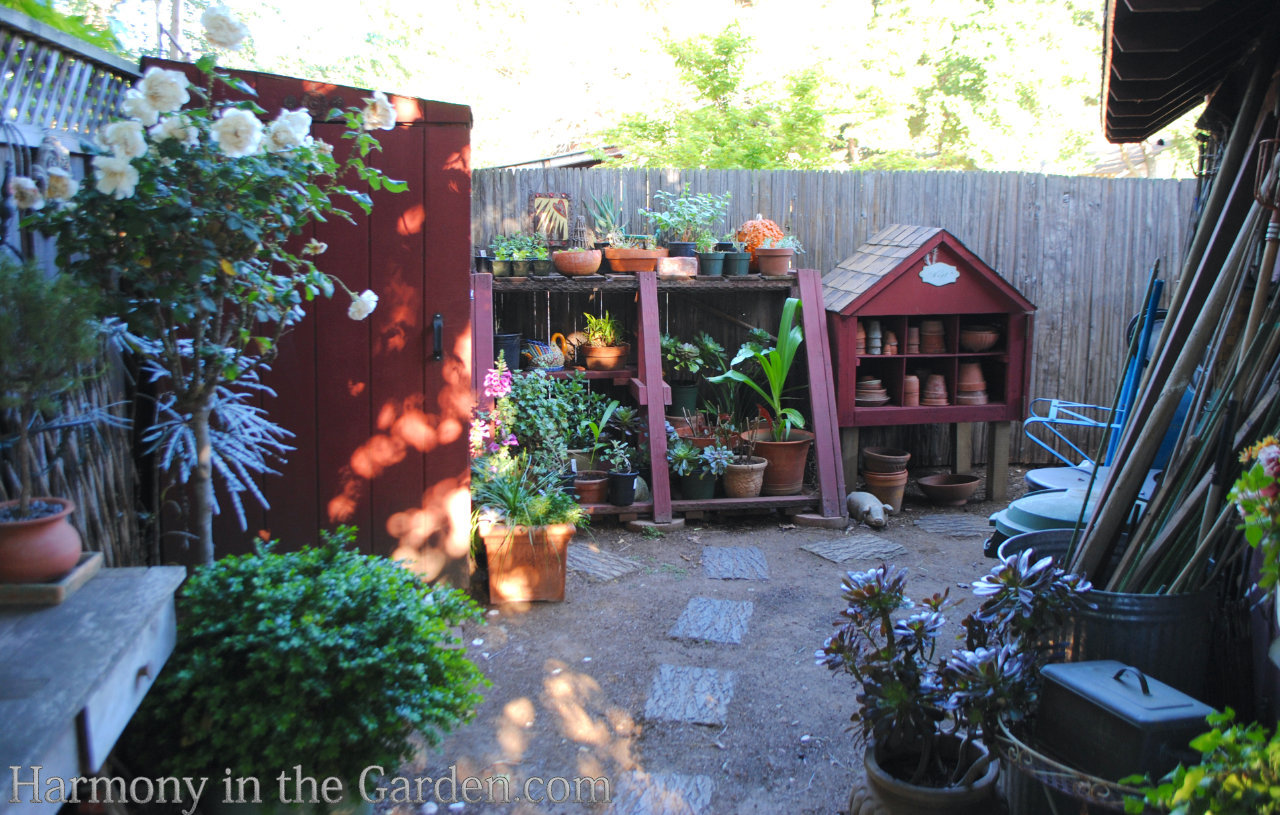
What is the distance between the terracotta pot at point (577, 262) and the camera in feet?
16.6

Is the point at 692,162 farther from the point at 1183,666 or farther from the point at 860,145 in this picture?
the point at 1183,666

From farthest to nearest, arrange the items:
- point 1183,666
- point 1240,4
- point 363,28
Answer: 1. point 363,28
2. point 1240,4
3. point 1183,666

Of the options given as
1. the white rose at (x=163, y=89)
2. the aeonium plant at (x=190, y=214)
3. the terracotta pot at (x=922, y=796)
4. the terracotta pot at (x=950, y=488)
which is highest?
the white rose at (x=163, y=89)

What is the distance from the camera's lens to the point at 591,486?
5.02 m

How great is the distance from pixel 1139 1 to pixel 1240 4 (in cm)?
41

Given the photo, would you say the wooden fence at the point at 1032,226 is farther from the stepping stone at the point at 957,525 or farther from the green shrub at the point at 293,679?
the green shrub at the point at 293,679

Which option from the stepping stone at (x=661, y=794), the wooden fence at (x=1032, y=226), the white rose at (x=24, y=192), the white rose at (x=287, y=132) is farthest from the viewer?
the wooden fence at (x=1032, y=226)

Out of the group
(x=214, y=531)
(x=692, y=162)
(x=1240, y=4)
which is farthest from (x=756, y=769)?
(x=692, y=162)

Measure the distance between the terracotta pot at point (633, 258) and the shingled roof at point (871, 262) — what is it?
1.14 metres

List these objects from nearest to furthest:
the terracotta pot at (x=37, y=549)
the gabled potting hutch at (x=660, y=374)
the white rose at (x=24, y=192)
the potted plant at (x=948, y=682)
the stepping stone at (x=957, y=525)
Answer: the terracotta pot at (x=37, y=549) < the white rose at (x=24, y=192) < the potted plant at (x=948, y=682) < the gabled potting hutch at (x=660, y=374) < the stepping stone at (x=957, y=525)

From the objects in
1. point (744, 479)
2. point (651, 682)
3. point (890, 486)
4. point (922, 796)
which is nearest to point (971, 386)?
point (890, 486)

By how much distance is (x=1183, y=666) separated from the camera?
6.72 ft

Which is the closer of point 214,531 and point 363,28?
point 214,531

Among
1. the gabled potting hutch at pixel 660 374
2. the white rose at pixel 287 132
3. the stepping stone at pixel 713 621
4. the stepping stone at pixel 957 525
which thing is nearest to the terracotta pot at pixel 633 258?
the gabled potting hutch at pixel 660 374
